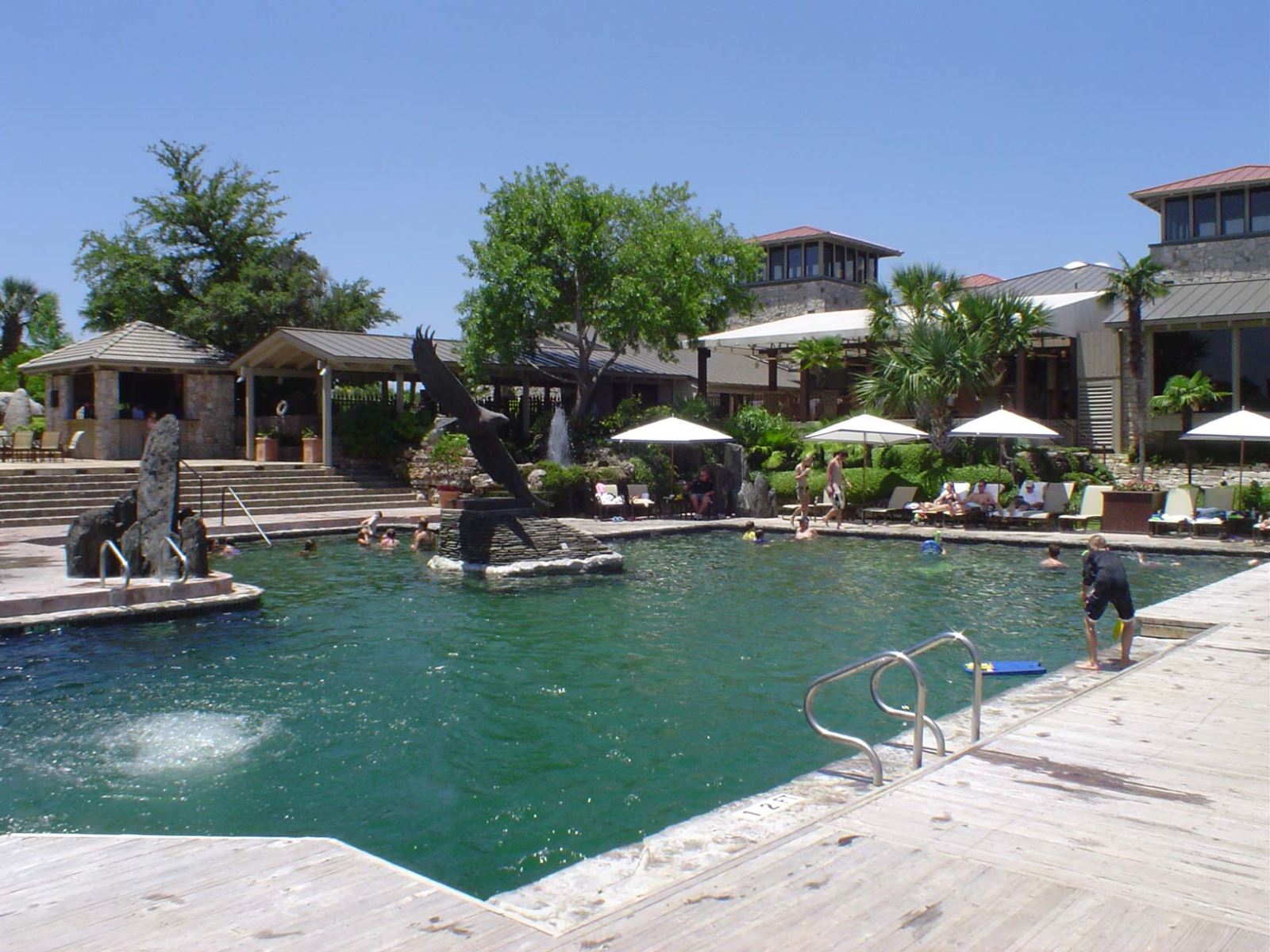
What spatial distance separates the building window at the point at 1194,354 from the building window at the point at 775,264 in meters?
19.5

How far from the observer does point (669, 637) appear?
11891 mm

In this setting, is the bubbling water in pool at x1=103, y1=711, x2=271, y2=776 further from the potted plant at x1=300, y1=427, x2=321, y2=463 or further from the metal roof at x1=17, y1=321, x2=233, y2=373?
the metal roof at x1=17, y1=321, x2=233, y2=373

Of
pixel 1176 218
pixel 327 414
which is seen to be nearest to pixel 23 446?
pixel 327 414

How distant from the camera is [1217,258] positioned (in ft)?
103

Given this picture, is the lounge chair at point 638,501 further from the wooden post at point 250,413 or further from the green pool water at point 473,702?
the wooden post at point 250,413

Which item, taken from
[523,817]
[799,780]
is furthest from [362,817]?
[799,780]

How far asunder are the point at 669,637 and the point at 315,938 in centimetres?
807

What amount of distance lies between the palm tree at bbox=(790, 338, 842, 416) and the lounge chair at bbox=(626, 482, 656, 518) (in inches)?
322

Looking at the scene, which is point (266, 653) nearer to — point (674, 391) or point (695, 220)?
point (695, 220)

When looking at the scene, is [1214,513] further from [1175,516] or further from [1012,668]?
[1012,668]

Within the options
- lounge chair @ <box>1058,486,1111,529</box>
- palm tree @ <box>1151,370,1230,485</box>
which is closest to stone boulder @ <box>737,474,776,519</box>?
lounge chair @ <box>1058,486,1111,529</box>

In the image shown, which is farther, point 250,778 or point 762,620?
point 762,620

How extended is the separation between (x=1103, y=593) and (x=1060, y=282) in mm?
28006

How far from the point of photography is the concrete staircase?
2142cm
